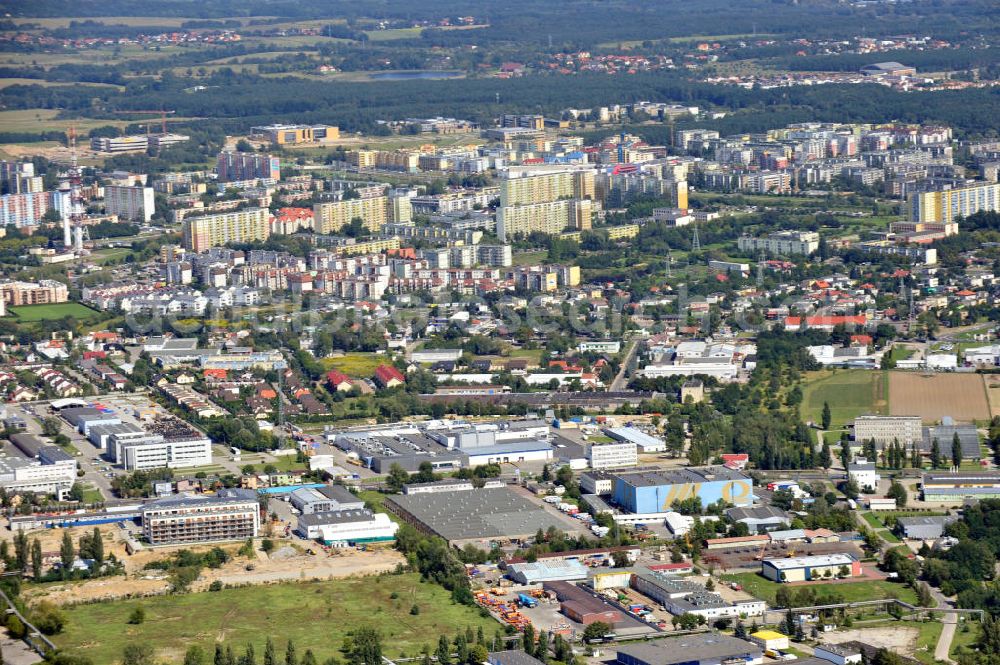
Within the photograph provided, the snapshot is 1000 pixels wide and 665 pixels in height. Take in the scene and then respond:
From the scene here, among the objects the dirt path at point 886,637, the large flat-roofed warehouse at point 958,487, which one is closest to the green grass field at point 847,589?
the dirt path at point 886,637

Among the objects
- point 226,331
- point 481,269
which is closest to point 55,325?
point 226,331

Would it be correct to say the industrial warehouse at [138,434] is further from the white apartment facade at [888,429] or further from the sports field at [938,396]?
the sports field at [938,396]

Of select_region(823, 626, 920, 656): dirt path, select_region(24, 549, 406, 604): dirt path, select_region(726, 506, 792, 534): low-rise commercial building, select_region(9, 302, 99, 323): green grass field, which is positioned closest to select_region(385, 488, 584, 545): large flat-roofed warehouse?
select_region(24, 549, 406, 604): dirt path

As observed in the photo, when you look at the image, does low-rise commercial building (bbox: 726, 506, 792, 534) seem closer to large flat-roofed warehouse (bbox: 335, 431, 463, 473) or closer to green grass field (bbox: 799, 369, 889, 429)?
large flat-roofed warehouse (bbox: 335, 431, 463, 473)

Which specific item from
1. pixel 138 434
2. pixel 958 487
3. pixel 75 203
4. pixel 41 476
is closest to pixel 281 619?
pixel 41 476

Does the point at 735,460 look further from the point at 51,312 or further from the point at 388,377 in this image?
the point at 51,312

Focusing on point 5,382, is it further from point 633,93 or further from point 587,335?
point 633,93

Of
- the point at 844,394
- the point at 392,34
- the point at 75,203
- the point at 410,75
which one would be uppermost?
the point at 392,34
